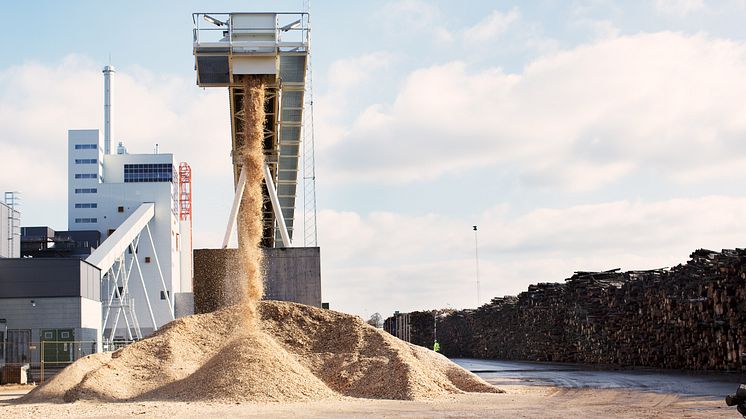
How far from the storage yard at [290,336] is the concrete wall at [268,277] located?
40mm

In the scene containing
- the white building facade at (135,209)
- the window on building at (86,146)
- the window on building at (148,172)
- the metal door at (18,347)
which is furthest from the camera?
the window on building at (148,172)

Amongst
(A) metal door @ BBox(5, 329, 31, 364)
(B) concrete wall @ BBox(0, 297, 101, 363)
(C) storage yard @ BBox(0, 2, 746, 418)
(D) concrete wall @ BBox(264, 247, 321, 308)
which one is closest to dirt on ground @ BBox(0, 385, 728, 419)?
(C) storage yard @ BBox(0, 2, 746, 418)

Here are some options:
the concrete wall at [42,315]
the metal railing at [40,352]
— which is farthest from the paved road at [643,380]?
the concrete wall at [42,315]

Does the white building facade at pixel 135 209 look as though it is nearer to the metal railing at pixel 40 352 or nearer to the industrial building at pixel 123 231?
the industrial building at pixel 123 231

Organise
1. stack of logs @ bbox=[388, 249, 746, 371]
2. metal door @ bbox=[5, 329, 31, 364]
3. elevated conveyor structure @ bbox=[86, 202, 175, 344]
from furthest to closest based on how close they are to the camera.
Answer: elevated conveyor structure @ bbox=[86, 202, 175, 344] < metal door @ bbox=[5, 329, 31, 364] < stack of logs @ bbox=[388, 249, 746, 371]

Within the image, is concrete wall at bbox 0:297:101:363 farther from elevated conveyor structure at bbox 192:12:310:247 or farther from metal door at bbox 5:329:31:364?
elevated conveyor structure at bbox 192:12:310:247

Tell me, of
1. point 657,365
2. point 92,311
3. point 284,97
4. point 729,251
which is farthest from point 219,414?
point 92,311

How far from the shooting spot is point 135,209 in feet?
250

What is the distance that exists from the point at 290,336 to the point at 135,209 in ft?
191

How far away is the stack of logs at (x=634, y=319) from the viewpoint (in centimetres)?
2391

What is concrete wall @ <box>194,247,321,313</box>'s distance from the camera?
25.0 metres

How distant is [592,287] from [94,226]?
171 ft

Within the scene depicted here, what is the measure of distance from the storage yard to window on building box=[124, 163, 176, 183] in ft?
110

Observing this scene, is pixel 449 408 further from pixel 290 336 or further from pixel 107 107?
pixel 107 107
